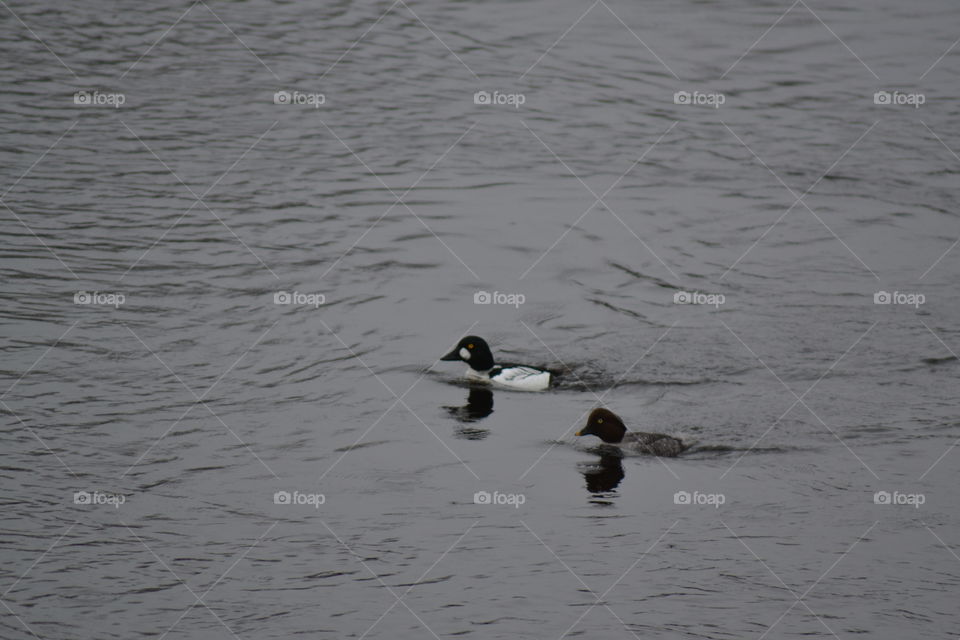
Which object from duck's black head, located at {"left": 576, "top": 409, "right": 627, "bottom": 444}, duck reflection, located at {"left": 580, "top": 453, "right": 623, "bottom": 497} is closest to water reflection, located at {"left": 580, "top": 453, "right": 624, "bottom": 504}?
duck reflection, located at {"left": 580, "top": 453, "right": 623, "bottom": 497}

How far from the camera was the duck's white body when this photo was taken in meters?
16.4

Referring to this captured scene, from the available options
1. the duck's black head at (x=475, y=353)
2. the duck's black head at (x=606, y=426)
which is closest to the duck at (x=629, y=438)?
the duck's black head at (x=606, y=426)

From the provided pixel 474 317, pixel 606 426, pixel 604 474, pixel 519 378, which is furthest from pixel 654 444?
pixel 474 317

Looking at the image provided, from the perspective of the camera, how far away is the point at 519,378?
1634cm

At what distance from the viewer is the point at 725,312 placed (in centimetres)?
1830

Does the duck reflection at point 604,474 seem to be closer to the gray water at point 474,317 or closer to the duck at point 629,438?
the gray water at point 474,317

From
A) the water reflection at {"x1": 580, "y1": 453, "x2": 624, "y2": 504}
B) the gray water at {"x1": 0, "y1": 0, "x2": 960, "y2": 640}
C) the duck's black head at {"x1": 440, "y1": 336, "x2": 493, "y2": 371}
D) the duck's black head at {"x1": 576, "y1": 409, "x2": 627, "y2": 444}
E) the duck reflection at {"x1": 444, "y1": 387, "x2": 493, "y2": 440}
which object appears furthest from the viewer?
the duck's black head at {"x1": 440, "y1": 336, "x2": 493, "y2": 371}

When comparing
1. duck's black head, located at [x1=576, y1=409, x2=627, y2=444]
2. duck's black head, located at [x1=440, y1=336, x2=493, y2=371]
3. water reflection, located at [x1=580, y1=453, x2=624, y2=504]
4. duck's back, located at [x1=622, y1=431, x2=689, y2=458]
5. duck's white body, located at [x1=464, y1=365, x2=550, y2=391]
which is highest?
duck's black head, located at [x1=440, y1=336, x2=493, y2=371]

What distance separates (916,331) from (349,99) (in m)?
12.0

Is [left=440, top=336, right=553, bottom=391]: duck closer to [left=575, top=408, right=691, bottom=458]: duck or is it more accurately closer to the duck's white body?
the duck's white body

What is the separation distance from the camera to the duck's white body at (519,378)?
16.4 metres

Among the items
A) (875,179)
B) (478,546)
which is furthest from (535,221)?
(478,546)

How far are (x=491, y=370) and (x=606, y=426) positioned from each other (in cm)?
225

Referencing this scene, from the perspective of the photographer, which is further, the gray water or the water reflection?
the water reflection
